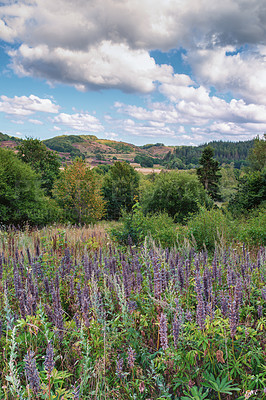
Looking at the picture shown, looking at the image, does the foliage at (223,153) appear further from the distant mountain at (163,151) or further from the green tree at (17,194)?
the green tree at (17,194)

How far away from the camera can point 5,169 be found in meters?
20.0

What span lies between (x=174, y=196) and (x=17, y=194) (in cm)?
1744

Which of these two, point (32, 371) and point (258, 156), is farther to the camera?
point (258, 156)

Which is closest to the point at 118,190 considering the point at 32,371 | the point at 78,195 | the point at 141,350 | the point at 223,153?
the point at 78,195

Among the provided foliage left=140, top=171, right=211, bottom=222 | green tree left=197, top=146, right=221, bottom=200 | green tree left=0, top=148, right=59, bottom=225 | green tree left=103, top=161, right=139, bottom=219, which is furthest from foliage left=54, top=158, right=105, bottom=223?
green tree left=197, top=146, right=221, bottom=200

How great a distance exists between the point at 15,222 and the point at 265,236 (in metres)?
19.2

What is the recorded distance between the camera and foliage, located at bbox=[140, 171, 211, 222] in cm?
3019

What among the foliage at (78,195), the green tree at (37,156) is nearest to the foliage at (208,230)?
the foliage at (78,195)

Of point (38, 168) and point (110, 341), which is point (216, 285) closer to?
point (110, 341)

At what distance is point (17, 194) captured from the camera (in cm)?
2028

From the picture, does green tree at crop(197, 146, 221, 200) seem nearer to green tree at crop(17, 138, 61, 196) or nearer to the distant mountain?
green tree at crop(17, 138, 61, 196)

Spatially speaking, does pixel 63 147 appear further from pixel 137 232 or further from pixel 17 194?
pixel 137 232

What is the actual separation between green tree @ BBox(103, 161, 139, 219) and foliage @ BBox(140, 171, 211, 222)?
11590 millimetres

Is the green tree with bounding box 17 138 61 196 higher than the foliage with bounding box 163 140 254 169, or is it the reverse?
the foliage with bounding box 163 140 254 169
